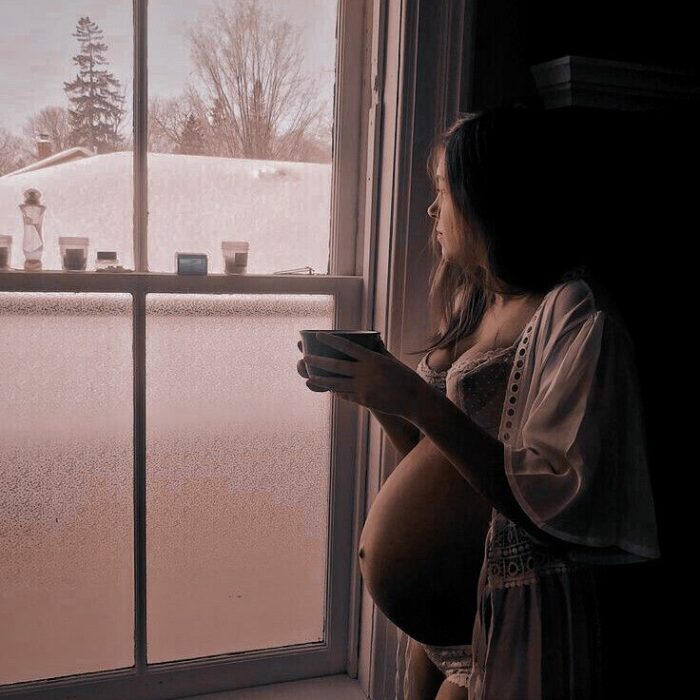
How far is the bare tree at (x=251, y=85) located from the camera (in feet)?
4.88

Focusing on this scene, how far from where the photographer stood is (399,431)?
1396 mm

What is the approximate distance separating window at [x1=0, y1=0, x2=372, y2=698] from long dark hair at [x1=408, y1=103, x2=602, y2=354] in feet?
1.70

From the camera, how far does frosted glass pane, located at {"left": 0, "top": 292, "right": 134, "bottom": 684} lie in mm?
1462

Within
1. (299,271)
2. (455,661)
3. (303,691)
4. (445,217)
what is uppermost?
(445,217)

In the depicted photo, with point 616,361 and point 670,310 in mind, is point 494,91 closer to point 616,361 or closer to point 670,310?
point 670,310

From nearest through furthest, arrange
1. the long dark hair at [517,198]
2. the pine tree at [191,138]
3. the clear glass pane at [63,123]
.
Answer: the long dark hair at [517,198] < the clear glass pane at [63,123] < the pine tree at [191,138]

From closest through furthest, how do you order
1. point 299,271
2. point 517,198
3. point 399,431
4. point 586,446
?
point 586,446, point 517,198, point 399,431, point 299,271

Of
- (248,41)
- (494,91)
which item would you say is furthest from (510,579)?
(248,41)

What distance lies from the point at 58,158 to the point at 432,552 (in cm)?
97

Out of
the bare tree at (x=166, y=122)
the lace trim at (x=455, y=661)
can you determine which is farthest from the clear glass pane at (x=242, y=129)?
Result: the lace trim at (x=455, y=661)

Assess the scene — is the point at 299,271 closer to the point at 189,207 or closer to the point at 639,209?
the point at 189,207

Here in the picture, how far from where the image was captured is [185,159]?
4.92ft

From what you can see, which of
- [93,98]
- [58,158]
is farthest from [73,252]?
[93,98]

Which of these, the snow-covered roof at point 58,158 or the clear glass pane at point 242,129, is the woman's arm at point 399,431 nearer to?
the clear glass pane at point 242,129
